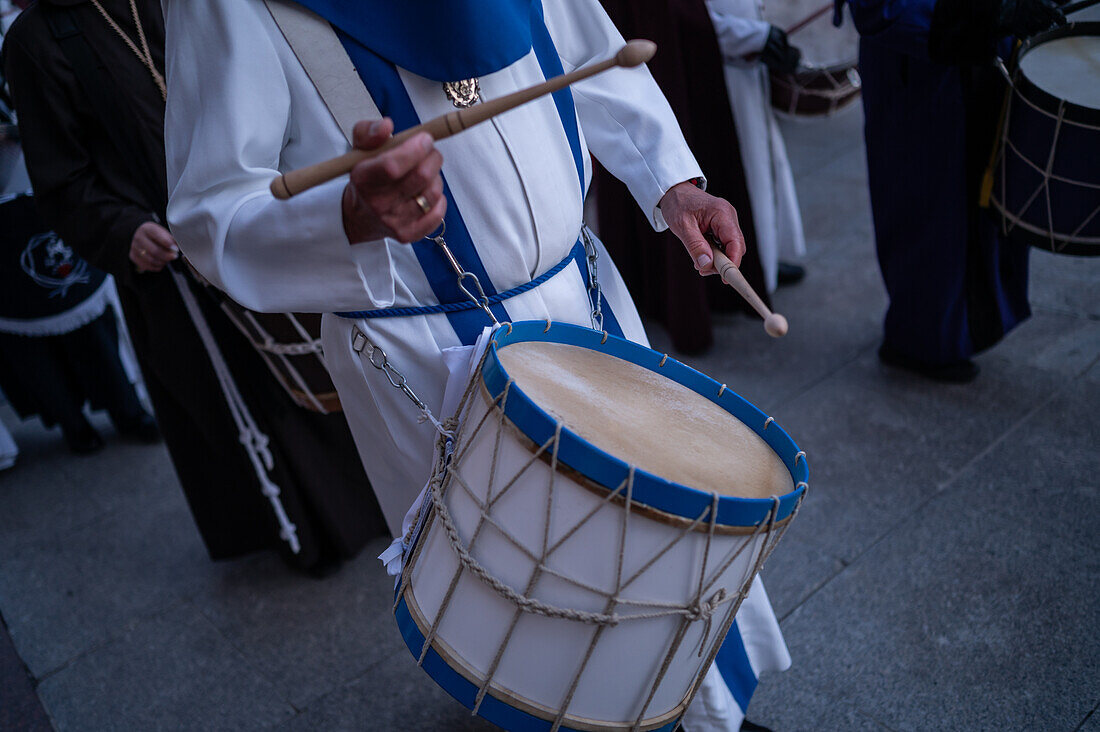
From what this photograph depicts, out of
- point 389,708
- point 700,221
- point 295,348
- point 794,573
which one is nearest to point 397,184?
point 700,221

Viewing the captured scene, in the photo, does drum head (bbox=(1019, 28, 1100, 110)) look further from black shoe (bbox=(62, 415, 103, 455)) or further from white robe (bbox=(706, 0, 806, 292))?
black shoe (bbox=(62, 415, 103, 455))

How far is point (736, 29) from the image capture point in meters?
3.10

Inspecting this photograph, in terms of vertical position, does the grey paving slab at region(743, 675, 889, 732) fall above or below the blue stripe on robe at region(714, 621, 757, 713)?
below

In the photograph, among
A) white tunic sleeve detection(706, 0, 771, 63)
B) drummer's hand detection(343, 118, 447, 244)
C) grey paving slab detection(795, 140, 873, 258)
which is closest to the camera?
drummer's hand detection(343, 118, 447, 244)

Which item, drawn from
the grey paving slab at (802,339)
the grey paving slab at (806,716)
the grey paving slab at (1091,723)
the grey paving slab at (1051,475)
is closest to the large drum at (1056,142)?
the grey paving slab at (1051,475)

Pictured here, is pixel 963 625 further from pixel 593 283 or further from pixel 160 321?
pixel 160 321

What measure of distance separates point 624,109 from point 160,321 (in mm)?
1409

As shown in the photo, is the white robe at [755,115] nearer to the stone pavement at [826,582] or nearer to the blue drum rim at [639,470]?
the stone pavement at [826,582]

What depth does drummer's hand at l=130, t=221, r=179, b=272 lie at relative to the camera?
2029mm

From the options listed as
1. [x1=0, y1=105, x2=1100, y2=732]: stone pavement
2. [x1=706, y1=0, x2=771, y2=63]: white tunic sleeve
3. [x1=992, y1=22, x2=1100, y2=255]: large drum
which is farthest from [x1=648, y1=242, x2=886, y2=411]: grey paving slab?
[x1=706, y1=0, x2=771, y2=63]: white tunic sleeve

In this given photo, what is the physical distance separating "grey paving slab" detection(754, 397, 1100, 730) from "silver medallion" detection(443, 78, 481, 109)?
143 cm

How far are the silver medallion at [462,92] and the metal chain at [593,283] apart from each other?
0.34 m

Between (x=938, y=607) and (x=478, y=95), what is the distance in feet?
5.49

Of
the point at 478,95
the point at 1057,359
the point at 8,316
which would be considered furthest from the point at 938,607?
the point at 8,316
